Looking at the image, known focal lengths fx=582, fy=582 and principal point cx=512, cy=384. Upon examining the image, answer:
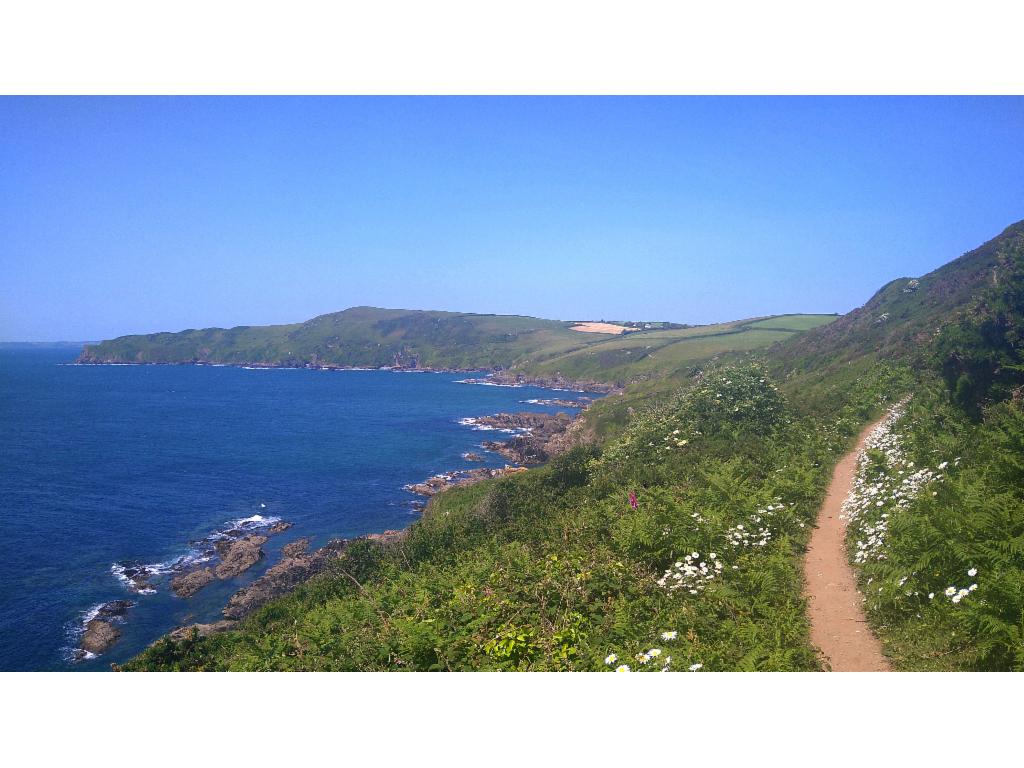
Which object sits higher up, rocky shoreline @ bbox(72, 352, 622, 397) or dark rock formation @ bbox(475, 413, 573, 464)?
rocky shoreline @ bbox(72, 352, 622, 397)

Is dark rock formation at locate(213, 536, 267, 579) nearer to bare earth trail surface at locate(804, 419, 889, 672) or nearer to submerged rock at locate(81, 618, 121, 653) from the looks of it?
submerged rock at locate(81, 618, 121, 653)

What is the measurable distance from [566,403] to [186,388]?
55897mm

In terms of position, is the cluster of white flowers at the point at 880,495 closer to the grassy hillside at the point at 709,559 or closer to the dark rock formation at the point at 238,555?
the grassy hillside at the point at 709,559

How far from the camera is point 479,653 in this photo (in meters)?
6.63

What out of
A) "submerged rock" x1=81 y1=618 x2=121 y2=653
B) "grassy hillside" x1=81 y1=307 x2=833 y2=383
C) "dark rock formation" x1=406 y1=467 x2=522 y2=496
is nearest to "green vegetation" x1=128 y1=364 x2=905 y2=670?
"submerged rock" x1=81 y1=618 x2=121 y2=653

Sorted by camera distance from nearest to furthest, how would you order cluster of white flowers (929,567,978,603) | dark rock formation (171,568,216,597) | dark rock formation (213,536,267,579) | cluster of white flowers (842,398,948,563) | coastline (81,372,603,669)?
cluster of white flowers (929,567,978,603) → cluster of white flowers (842,398,948,563) → coastline (81,372,603,669) → dark rock formation (171,568,216,597) → dark rock formation (213,536,267,579)

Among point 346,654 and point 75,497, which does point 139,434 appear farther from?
point 346,654

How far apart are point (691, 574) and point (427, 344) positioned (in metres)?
139

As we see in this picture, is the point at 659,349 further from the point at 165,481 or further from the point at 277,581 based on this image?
the point at 277,581

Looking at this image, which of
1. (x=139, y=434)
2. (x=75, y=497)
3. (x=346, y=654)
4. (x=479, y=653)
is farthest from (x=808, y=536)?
(x=139, y=434)

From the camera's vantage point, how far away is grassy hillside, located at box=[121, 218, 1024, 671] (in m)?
5.98

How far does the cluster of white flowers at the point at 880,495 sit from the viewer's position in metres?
7.95

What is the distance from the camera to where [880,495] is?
30.9 feet

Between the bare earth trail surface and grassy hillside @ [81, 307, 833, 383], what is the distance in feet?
266
